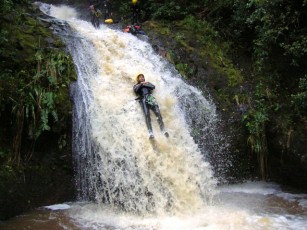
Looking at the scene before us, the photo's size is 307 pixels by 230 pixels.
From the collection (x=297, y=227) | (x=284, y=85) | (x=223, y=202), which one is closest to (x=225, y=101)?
(x=284, y=85)

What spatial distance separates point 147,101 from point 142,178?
2179mm

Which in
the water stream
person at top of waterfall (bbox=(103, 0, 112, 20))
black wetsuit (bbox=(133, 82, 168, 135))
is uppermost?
person at top of waterfall (bbox=(103, 0, 112, 20))

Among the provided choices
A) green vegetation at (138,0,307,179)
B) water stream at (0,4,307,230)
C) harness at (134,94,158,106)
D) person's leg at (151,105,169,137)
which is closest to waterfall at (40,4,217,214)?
water stream at (0,4,307,230)

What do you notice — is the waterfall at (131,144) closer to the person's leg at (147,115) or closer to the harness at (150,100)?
the person's leg at (147,115)

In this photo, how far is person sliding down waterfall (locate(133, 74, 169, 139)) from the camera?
8.86 metres

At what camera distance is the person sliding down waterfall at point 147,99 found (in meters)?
8.86

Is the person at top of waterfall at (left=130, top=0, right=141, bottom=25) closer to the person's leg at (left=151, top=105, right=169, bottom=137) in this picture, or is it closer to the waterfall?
the waterfall

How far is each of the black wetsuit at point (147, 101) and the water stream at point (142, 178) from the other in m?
0.16

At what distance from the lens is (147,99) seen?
30.4 ft

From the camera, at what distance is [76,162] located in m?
8.27

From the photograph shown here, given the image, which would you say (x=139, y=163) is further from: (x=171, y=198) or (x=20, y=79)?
(x=20, y=79)

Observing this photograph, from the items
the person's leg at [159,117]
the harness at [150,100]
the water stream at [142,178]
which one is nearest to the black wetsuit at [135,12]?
the water stream at [142,178]

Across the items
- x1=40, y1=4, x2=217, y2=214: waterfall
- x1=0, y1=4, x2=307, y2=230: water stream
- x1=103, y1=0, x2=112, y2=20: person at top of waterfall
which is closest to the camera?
x1=0, y1=4, x2=307, y2=230: water stream

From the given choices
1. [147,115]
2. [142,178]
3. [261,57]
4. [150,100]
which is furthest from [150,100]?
[261,57]
